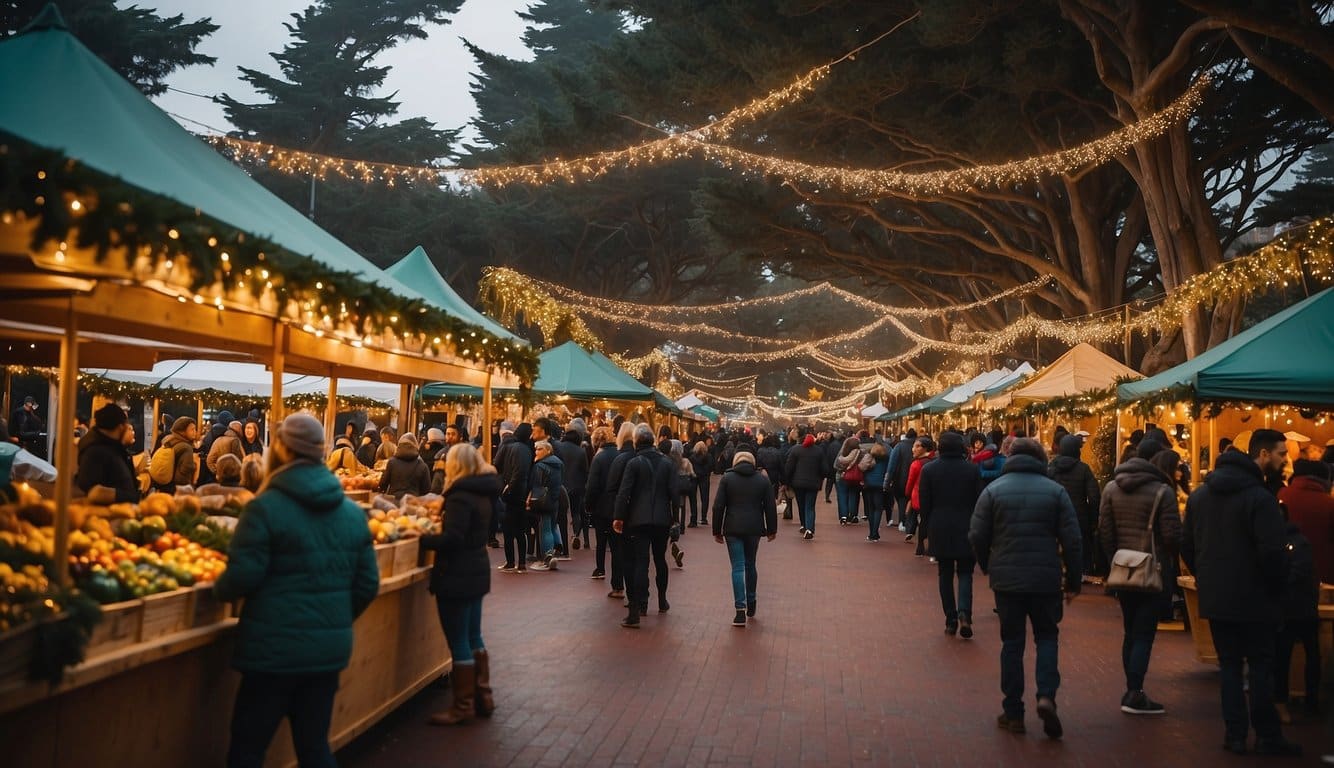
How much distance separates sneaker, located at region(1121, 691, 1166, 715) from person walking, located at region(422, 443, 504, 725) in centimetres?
389

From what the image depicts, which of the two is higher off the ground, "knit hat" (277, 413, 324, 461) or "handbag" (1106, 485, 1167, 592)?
"knit hat" (277, 413, 324, 461)

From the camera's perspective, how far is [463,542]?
6973mm

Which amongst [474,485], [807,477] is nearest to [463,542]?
[474,485]

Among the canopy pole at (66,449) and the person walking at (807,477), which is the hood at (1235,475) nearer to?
the canopy pole at (66,449)

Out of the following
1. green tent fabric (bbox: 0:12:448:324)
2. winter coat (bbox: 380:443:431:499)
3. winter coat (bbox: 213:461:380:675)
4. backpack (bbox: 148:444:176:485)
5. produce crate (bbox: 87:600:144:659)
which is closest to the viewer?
produce crate (bbox: 87:600:144:659)

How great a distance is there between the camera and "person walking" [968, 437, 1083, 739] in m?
6.98

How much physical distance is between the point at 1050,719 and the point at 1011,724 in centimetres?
25

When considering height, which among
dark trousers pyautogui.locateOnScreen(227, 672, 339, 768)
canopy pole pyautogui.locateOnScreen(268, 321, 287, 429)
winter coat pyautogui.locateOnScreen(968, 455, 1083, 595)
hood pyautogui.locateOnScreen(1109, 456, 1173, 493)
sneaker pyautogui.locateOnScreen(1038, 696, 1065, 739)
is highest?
canopy pole pyautogui.locateOnScreen(268, 321, 287, 429)

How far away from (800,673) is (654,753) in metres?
2.46

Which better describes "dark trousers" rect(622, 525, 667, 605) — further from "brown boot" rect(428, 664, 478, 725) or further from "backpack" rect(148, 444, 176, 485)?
"backpack" rect(148, 444, 176, 485)

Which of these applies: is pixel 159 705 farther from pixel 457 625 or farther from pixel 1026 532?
pixel 1026 532

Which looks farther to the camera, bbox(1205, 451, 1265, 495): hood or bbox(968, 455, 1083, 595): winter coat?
bbox(968, 455, 1083, 595): winter coat

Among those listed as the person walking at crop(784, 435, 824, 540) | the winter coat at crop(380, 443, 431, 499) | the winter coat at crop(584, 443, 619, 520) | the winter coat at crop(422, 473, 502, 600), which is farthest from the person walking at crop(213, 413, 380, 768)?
the person walking at crop(784, 435, 824, 540)

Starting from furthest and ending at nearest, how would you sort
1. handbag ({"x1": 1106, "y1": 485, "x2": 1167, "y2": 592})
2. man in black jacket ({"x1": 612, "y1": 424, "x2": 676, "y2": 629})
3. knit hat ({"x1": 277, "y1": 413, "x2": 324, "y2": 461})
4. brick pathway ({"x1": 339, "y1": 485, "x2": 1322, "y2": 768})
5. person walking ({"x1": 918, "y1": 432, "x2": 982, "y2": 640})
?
man in black jacket ({"x1": 612, "y1": 424, "x2": 676, "y2": 629})
person walking ({"x1": 918, "y1": 432, "x2": 982, "y2": 640})
handbag ({"x1": 1106, "y1": 485, "x2": 1167, "y2": 592})
brick pathway ({"x1": 339, "y1": 485, "x2": 1322, "y2": 768})
knit hat ({"x1": 277, "y1": 413, "x2": 324, "y2": 461})
